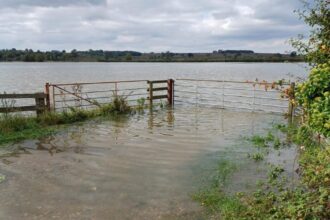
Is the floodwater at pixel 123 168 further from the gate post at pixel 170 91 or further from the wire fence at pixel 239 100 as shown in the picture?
the gate post at pixel 170 91

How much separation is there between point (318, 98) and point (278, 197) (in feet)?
4.58

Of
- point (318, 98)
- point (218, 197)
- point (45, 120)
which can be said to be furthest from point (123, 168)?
point (45, 120)

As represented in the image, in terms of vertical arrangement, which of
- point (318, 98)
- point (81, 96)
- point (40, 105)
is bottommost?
point (81, 96)

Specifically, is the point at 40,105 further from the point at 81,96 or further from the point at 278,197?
the point at 278,197

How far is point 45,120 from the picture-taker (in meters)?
11.0

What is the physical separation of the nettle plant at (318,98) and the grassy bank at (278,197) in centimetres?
52

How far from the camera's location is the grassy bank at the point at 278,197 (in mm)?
3859

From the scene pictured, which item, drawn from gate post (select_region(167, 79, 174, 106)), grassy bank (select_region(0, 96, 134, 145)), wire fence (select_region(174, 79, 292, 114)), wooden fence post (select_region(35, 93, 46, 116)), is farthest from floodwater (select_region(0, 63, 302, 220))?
gate post (select_region(167, 79, 174, 106))

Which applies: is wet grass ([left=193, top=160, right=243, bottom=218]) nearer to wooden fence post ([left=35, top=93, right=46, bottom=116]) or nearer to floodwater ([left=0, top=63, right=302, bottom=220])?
floodwater ([left=0, top=63, right=302, bottom=220])

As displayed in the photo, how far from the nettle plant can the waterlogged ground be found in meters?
1.70

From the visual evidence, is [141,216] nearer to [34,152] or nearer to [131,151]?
[131,151]

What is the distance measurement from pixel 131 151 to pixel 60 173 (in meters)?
1.88

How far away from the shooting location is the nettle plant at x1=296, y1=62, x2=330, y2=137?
13.2 feet

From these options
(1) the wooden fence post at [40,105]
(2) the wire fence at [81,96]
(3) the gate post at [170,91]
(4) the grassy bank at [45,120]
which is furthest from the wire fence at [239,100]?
(1) the wooden fence post at [40,105]
